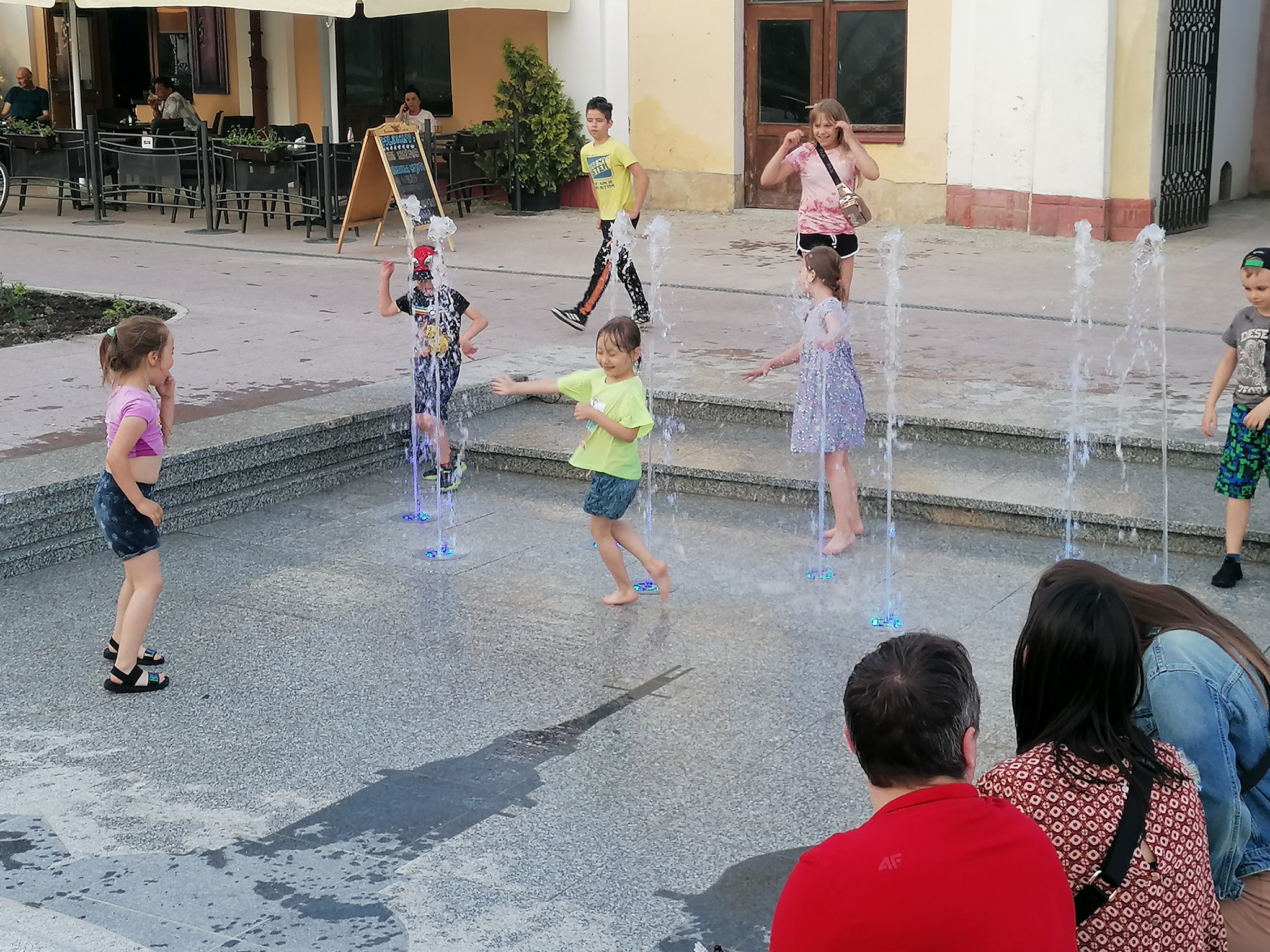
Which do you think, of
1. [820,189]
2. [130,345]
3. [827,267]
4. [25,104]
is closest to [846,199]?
[820,189]

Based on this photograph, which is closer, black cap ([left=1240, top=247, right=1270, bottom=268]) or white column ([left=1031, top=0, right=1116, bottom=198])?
black cap ([left=1240, top=247, right=1270, bottom=268])

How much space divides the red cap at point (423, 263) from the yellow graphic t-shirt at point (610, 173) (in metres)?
3.43

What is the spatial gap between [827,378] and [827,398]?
0.09 metres

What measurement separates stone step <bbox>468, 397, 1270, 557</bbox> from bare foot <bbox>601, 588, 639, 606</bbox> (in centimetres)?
163

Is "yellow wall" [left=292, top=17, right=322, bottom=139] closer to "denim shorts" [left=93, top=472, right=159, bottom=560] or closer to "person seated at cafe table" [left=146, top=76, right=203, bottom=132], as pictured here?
"person seated at cafe table" [left=146, top=76, right=203, bottom=132]

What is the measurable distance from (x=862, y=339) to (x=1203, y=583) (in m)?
4.50

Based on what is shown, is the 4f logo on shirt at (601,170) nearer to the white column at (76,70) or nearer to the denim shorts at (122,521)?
the denim shorts at (122,521)

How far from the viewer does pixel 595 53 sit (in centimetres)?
1825

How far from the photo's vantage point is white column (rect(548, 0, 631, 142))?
18.1m

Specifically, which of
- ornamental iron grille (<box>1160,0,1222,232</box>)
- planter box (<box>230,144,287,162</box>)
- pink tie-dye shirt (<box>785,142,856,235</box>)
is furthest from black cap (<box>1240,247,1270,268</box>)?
planter box (<box>230,144,287,162</box>)

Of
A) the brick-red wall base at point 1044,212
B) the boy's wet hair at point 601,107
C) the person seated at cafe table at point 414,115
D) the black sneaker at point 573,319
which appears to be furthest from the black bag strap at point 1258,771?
the person seated at cafe table at point 414,115

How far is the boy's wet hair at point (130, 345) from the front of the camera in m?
5.44

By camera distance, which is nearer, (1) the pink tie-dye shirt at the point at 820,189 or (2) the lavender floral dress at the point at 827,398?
(2) the lavender floral dress at the point at 827,398

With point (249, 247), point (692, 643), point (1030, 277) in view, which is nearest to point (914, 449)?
point (692, 643)
